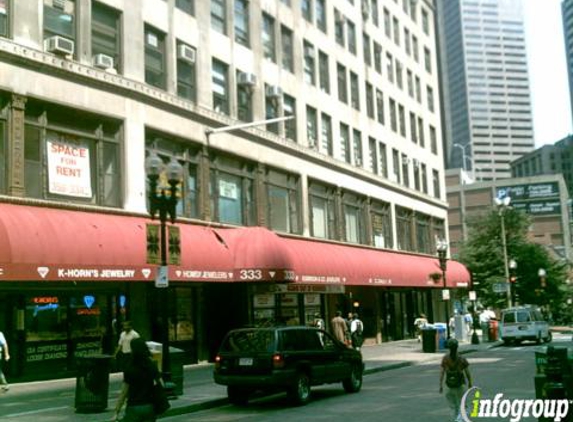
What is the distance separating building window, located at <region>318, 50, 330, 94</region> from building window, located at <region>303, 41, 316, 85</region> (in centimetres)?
113

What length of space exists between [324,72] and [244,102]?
354 inches

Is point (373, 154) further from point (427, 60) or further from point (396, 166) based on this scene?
point (427, 60)

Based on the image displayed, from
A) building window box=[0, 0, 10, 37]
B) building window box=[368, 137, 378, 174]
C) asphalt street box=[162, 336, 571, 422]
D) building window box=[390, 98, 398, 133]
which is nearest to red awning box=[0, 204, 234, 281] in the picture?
building window box=[0, 0, 10, 37]

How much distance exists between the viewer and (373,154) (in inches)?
1726

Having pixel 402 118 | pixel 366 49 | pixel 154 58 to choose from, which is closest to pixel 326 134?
pixel 366 49

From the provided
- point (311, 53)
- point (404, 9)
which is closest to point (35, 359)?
point (311, 53)

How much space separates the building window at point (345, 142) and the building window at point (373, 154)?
2969 mm

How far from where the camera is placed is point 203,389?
1864 cm

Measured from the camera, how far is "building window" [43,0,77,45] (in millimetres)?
21719

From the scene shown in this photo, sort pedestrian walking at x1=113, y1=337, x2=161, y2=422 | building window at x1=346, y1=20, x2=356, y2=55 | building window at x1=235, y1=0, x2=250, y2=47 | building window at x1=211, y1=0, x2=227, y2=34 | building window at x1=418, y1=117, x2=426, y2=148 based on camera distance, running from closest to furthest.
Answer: pedestrian walking at x1=113, y1=337, x2=161, y2=422 → building window at x1=211, y1=0, x2=227, y2=34 → building window at x1=235, y1=0, x2=250, y2=47 → building window at x1=346, y1=20, x2=356, y2=55 → building window at x1=418, y1=117, x2=426, y2=148

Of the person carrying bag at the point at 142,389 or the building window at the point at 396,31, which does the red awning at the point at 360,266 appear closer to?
the building window at the point at 396,31

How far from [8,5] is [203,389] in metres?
11.8

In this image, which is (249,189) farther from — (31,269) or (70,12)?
(31,269)

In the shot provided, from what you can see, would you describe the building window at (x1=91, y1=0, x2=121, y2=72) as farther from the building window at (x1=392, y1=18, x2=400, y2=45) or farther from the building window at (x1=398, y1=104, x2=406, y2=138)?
the building window at (x1=392, y1=18, x2=400, y2=45)
